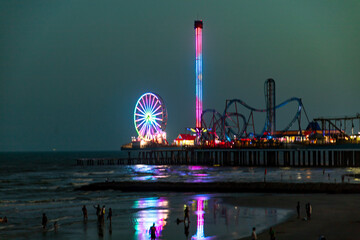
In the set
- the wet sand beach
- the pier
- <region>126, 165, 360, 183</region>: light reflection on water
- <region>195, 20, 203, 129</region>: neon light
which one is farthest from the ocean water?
<region>195, 20, 203, 129</region>: neon light

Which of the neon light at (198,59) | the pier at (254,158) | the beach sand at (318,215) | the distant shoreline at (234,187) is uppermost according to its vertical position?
the neon light at (198,59)

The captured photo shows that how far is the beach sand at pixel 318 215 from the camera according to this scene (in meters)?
25.7

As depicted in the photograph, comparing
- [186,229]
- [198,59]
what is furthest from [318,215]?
[198,59]

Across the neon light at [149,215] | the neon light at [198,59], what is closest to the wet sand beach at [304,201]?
the neon light at [149,215]

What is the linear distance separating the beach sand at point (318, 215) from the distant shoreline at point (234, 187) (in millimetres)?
2317

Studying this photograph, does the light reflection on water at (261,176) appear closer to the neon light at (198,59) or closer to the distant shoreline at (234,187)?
the distant shoreline at (234,187)

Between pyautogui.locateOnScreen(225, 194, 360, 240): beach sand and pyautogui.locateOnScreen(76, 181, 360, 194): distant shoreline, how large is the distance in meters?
2.32

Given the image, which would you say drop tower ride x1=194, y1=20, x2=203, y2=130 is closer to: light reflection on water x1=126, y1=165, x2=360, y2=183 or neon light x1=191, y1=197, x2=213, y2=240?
light reflection on water x1=126, y1=165, x2=360, y2=183

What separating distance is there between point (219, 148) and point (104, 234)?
342ft

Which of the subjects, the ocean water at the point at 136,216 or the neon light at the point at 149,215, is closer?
the ocean water at the point at 136,216

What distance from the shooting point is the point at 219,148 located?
5167 inches

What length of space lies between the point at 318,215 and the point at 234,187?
18.0 metres

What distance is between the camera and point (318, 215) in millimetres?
31469

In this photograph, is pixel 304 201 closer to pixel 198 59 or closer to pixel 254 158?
pixel 254 158
